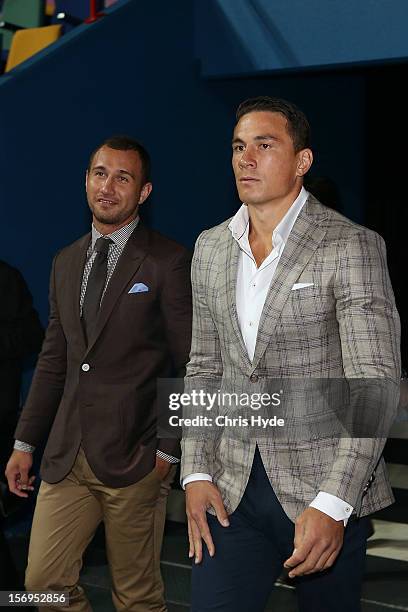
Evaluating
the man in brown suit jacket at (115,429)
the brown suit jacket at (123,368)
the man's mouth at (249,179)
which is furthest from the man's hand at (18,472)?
the man's mouth at (249,179)

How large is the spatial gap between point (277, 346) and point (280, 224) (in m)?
0.29

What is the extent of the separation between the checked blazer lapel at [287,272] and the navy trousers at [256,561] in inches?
11.0

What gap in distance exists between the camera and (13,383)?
14.8 feet

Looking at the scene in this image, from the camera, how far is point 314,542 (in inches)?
79.3

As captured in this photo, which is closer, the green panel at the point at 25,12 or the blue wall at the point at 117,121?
the blue wall at the point at 117,121

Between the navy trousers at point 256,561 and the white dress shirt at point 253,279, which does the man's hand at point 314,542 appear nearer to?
the navy trousers at point 256,561

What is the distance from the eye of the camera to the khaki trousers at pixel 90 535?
3258mm

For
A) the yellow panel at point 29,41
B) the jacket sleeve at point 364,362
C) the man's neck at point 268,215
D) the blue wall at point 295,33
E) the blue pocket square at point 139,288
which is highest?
the yellow panel at point 29,41

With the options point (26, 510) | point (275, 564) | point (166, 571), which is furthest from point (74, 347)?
point (26, 510)

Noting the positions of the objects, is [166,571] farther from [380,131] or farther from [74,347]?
[380,131]

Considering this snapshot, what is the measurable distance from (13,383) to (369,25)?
128 inches

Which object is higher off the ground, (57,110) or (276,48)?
(276,48)

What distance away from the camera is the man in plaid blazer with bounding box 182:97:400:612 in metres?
2.20

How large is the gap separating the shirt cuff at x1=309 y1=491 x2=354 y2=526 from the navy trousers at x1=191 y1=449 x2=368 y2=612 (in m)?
0.24
